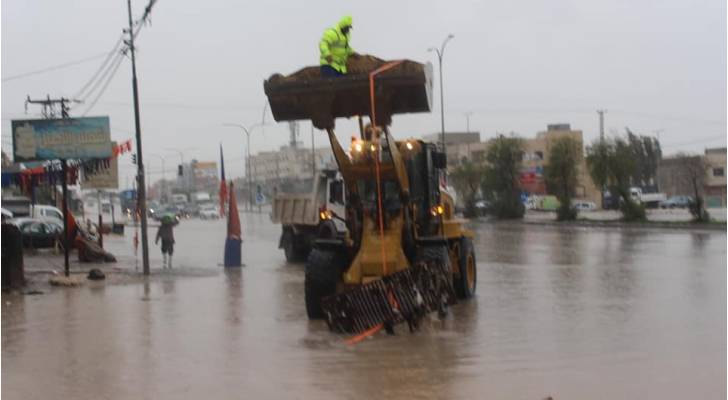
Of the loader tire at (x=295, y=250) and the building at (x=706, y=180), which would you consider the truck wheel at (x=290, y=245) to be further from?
the building at (x=706, y=180)

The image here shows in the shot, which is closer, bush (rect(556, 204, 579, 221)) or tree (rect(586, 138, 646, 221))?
tree (rect(586, 138, 646, 221))

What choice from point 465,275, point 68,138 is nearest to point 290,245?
point 68,138

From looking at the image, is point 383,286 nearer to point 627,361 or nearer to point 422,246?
point 422,246

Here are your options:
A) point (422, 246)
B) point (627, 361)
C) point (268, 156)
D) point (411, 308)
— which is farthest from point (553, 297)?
point (268, 156)

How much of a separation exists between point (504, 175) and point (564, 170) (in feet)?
19.9

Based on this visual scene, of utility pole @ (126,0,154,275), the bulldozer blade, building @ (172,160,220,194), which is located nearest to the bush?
utility pole @ (126,0,154,275)

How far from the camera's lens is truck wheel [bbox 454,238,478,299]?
17391mm

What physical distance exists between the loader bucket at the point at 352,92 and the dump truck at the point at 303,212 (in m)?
9.18

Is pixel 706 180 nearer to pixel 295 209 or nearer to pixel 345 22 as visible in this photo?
pixel 295 209

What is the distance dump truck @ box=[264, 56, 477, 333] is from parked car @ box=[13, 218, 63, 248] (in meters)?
20.4

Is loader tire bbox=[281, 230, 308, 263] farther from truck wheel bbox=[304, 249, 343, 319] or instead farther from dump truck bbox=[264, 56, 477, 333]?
truck wheel bbox=[304, 249, 343, 319]

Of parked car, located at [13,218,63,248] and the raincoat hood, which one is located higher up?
the raincoat hood

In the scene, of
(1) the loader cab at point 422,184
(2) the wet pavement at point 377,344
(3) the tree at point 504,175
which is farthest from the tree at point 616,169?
(1) the loader cab at point 422,184

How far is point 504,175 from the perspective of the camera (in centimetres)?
6350
